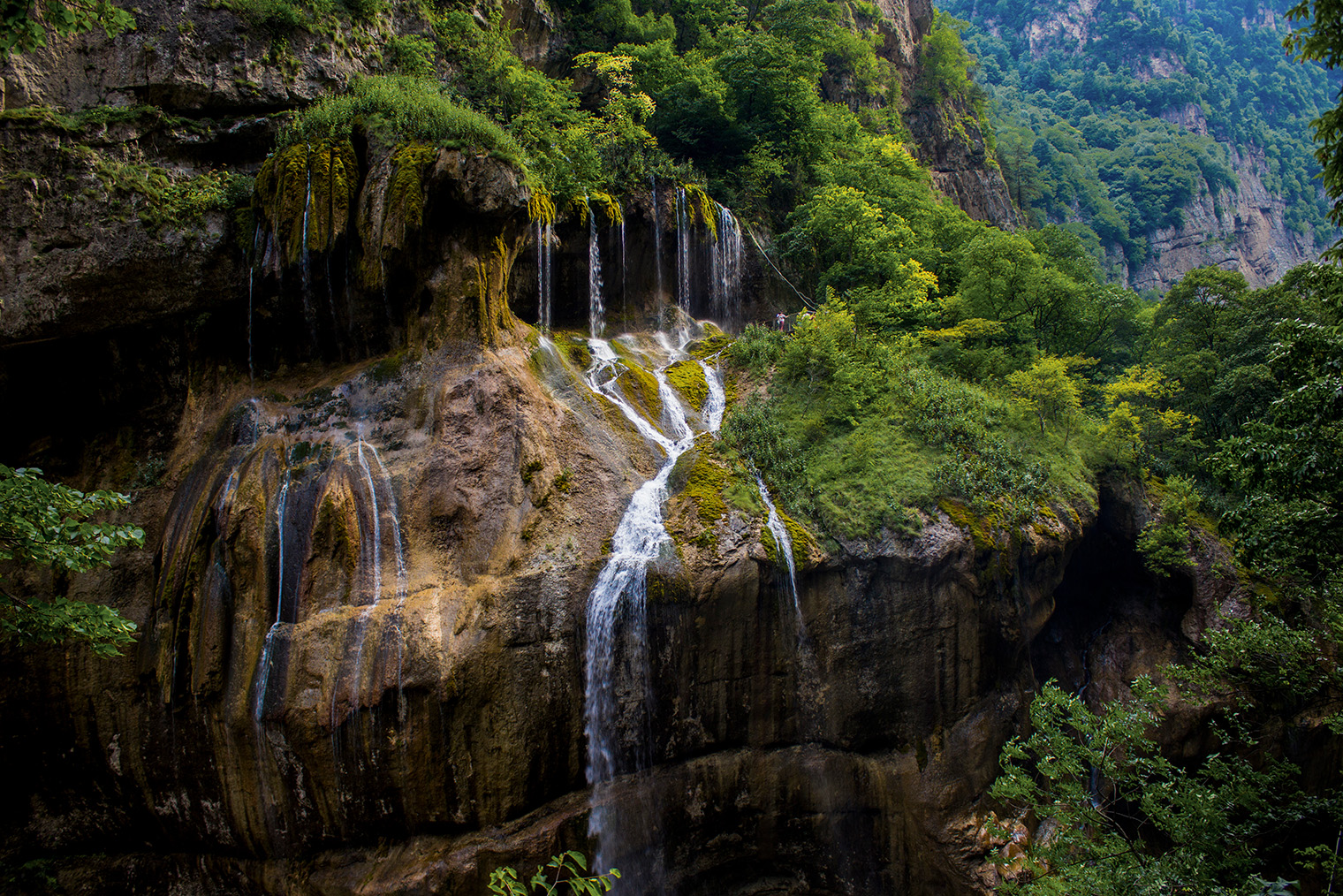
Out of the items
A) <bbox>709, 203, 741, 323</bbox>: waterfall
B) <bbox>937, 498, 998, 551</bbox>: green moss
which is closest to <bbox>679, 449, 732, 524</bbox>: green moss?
<bbox>937, 498, 998, 551</bbox>: green moss

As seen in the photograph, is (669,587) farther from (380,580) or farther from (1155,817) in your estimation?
(1155,817)

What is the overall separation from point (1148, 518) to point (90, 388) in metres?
22.8

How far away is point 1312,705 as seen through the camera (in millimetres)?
13320

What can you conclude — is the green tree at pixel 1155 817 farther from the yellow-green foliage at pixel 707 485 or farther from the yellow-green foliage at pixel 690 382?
the yellow-green foliage at pixel 690 382

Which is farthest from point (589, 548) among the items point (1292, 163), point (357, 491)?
point (1292, 163)

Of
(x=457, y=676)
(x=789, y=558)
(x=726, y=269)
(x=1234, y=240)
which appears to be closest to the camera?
(x=457, y=676)

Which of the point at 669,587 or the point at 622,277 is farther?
the point at 622,277

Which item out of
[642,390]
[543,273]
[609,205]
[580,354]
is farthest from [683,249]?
[642,390]

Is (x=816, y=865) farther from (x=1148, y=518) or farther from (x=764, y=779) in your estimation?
(x=1148, y=518)

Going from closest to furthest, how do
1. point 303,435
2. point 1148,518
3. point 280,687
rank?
1. point 280,687
2. point 303,435
3. point 1148,518

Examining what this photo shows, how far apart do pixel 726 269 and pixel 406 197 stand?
417 inches

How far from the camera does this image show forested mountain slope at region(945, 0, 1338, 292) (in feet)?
176

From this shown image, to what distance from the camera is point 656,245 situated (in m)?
19.3

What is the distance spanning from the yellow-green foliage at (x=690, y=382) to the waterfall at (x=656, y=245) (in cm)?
322
